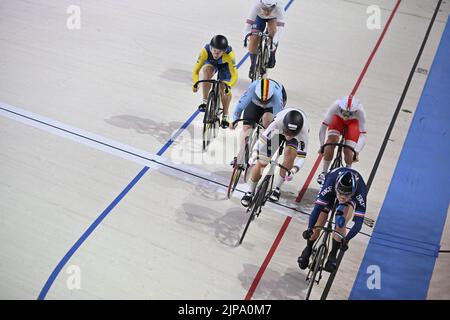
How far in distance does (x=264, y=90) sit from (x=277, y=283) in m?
1.87

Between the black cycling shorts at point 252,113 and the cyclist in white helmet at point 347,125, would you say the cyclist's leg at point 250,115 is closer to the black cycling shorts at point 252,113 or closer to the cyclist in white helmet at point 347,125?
the black cycling shorts at point 252,113

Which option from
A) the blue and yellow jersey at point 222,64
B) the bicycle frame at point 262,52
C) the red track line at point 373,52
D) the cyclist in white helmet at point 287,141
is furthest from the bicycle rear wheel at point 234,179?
the red track line at point 373,52

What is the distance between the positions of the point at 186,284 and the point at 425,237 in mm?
2527

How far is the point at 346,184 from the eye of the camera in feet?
16.4

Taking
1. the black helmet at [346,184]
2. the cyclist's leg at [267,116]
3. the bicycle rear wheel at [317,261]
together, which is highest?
the cyclist's leg at [267,116]

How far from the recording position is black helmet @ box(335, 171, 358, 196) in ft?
16.3

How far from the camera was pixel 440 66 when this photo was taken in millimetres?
9188

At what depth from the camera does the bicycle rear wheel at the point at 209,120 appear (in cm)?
679

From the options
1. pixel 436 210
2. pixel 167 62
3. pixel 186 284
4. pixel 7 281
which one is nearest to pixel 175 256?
pixel 186 284

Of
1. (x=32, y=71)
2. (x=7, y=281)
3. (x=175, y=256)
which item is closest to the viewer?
(x=7, y=281)

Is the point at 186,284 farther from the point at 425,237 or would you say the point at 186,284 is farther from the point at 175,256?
the point at 425,237

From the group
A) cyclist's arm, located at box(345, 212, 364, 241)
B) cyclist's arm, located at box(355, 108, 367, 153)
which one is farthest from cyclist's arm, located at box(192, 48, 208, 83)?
cyclist's arm, located at box(345, 212, 364, 241)

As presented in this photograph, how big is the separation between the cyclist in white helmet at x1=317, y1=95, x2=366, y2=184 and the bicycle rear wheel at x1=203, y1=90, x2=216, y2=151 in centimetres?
128

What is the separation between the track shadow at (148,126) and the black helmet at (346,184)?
2.89 m
